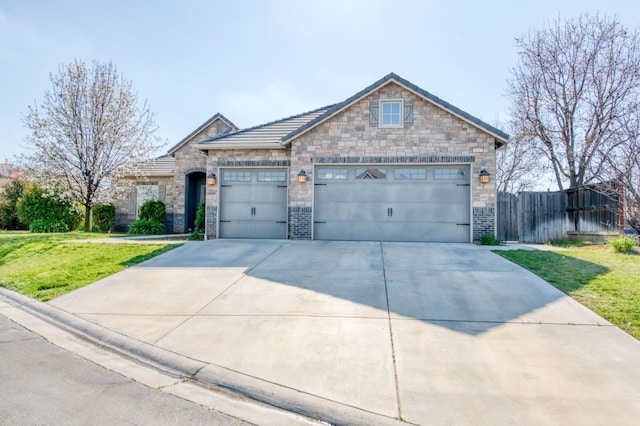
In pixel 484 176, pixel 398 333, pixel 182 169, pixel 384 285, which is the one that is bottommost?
pixel 398 333

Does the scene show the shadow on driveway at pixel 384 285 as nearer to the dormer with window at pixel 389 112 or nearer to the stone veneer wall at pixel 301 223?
the stone veneer wall at pixel 301 223

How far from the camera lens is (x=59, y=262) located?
9484 millimetres

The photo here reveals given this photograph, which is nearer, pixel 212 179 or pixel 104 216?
pixel 212 179

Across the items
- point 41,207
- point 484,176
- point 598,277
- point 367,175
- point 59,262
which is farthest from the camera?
point 41,207

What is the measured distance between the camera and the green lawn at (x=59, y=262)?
758 cm

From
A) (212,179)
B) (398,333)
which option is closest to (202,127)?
(212,179)

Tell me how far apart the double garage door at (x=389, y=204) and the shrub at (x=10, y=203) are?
18927mm

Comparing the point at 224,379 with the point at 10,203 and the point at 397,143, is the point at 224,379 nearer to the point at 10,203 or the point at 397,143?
the point at 397,143

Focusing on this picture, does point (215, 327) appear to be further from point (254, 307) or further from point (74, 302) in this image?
point (74, 302)

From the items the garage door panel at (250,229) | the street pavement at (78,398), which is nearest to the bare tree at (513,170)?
the garage door panel at (250,229)

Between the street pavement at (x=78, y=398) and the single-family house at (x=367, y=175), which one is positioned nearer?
the street pavement at (x=78, y=398)

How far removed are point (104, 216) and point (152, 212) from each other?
327 centimetres

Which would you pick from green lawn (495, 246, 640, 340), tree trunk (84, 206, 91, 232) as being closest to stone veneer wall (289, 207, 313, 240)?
green lawn (495, 246, 640, 340)

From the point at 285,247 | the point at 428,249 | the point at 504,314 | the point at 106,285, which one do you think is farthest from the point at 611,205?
the point at 106,285
